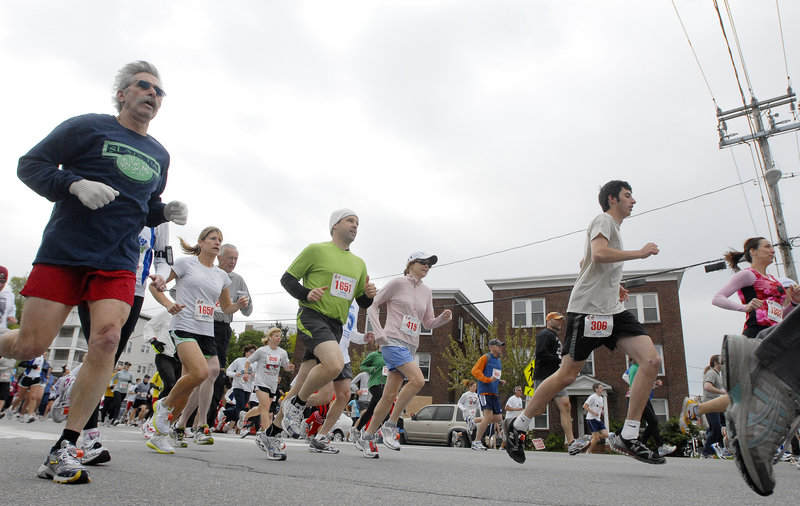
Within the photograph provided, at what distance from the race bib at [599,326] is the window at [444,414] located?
55.8 ft

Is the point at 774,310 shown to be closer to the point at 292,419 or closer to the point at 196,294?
the point at 292,419

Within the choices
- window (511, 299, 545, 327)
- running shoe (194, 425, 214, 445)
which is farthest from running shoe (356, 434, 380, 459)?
window (511, 299, 545, 327)

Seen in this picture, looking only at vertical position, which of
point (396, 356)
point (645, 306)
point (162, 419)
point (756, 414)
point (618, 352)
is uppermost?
point (645, 306)

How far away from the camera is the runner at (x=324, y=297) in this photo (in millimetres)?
4797

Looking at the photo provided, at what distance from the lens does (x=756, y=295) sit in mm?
5664

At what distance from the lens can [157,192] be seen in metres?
3.57

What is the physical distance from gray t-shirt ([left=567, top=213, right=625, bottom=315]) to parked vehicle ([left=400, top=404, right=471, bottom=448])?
1576cm

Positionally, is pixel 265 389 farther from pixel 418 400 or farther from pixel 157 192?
pixel 418 400

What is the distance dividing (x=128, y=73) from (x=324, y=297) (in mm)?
2472

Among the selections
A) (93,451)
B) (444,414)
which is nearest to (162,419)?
(93,451)

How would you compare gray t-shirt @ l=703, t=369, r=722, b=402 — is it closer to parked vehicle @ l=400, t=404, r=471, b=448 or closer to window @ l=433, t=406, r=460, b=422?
parked vehicle @ l=400, t=404, r=471, b=448

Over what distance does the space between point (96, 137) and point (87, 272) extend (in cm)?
77

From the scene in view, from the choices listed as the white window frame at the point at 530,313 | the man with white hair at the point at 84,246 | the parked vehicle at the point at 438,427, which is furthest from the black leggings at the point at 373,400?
the white window frame at the point at 530,313

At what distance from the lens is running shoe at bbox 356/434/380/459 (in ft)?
18.3
